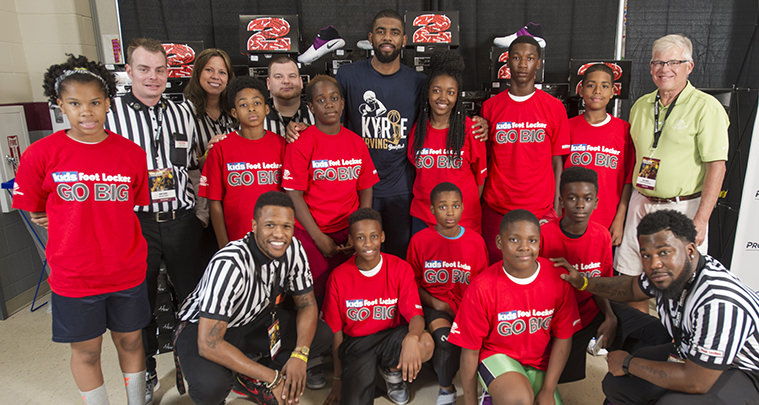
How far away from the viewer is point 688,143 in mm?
2621

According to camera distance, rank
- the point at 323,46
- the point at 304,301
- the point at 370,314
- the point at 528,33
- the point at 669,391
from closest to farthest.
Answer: the point at 669,391 → the point at 304,301 → the point at 370,314 → the point at 323,46 → the point at 528,33

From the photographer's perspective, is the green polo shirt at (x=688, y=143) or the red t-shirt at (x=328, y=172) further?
the green polo shirt at (x=688, y=143)

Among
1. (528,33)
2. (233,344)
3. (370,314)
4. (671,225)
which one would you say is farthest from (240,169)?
(528,33)

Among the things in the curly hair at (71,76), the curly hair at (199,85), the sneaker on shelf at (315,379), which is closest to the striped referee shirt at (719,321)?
the sneaker on shelf at (315,379)

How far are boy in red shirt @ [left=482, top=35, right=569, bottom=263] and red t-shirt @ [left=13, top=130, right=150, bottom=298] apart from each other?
6.37ft

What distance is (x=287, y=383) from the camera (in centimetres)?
197

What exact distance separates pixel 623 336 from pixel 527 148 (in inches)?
43.1

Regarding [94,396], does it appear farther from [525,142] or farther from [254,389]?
[525,142]

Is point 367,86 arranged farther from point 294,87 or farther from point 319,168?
point 319,168

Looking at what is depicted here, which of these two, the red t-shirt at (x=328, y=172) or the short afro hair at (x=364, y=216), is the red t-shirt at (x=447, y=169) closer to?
the red t-shirt at (x=328, y=172)

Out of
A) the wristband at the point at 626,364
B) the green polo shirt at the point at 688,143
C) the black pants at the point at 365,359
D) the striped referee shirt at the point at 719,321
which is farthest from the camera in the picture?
the green polo shirt at the point at 688,143

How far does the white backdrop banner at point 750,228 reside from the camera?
3.13 meters

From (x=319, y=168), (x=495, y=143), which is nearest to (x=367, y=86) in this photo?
(x=319, y=168)

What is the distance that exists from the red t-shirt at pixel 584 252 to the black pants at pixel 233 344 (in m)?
1.16
